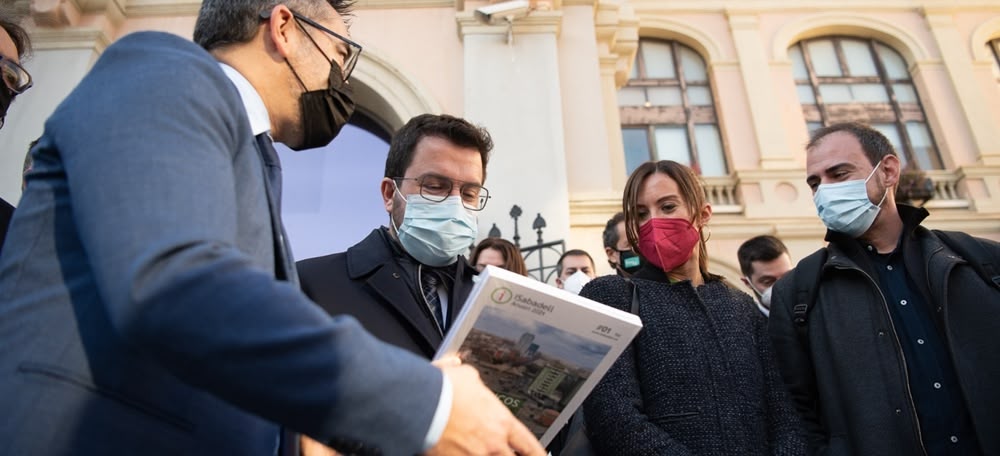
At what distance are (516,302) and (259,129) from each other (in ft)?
2.11

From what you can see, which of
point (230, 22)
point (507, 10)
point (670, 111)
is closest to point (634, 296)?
point (230, 22)

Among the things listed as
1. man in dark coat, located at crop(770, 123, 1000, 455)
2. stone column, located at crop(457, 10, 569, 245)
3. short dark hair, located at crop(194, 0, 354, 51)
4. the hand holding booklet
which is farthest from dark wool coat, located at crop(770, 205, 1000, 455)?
stone column, located at crop(457, 10, 569, 245)

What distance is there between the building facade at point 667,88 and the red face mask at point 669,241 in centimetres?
421

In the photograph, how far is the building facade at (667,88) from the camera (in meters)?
7.43

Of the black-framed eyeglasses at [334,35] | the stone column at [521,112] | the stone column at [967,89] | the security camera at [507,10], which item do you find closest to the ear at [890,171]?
the black-framed eyeglasses at [334,35]

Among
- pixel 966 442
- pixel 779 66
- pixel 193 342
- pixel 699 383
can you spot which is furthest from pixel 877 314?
pixel 779 66

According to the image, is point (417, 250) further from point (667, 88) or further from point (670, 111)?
point (667, 88)

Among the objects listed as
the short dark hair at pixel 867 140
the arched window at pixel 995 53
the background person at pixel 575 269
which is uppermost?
the arched window at pixel 995 53

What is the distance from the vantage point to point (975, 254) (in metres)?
2.39

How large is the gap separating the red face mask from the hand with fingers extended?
1.47m

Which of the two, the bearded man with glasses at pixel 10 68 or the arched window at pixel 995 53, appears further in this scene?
the arched window at pixel 995 53

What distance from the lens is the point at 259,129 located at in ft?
4.32

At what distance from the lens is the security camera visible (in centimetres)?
780

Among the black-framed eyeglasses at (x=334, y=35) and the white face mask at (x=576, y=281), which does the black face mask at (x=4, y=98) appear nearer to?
the black-framed eyeglasses at (x=334, y=35)
